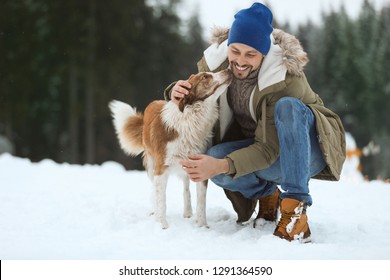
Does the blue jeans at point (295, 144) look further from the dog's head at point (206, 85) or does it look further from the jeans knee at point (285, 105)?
the dog's head at point (206, 85)

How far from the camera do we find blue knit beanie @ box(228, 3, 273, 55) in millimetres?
2826

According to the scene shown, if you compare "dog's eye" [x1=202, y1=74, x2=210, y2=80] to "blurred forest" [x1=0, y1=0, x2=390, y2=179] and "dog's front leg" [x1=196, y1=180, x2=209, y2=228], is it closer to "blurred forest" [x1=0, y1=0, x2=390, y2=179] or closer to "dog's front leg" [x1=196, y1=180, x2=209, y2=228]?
"dog's front leg" [x1=196, y1=180, x2=209, y2=228]

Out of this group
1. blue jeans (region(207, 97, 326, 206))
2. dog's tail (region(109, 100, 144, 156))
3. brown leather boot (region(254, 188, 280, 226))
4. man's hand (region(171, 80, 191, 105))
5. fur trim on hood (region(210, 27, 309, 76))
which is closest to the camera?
blue jeans (region(207, 97, 326, 206))

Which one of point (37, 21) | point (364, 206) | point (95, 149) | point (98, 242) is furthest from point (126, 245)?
point (37, 21)

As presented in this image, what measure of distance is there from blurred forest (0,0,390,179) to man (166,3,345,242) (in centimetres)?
1213

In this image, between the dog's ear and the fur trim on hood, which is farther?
the dog's ear

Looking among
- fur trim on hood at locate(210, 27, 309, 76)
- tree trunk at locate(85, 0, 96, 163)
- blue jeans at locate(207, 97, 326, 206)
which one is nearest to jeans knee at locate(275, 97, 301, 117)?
blue jeans at locate(207, 97, 326, 206)

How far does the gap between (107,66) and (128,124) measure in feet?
42.7

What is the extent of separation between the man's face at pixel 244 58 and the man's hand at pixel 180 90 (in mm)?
371

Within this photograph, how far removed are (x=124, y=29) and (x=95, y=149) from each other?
4.18 m

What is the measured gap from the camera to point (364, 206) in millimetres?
3842

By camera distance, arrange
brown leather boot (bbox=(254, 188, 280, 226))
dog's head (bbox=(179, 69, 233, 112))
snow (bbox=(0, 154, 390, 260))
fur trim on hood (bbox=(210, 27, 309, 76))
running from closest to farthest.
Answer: snow (bbox=(0, 154, 390, 260)), fur trim on hood (bbox=(210, 27, 309, 76)), dog's head (bbox=(179, 69, 233, 112)), brown leather boot (bbox=(254, 188, 280, 226))

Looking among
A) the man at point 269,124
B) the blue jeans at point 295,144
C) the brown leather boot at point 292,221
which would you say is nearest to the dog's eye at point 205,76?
the man at point 269,124

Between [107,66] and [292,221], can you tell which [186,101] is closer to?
[292,221]
